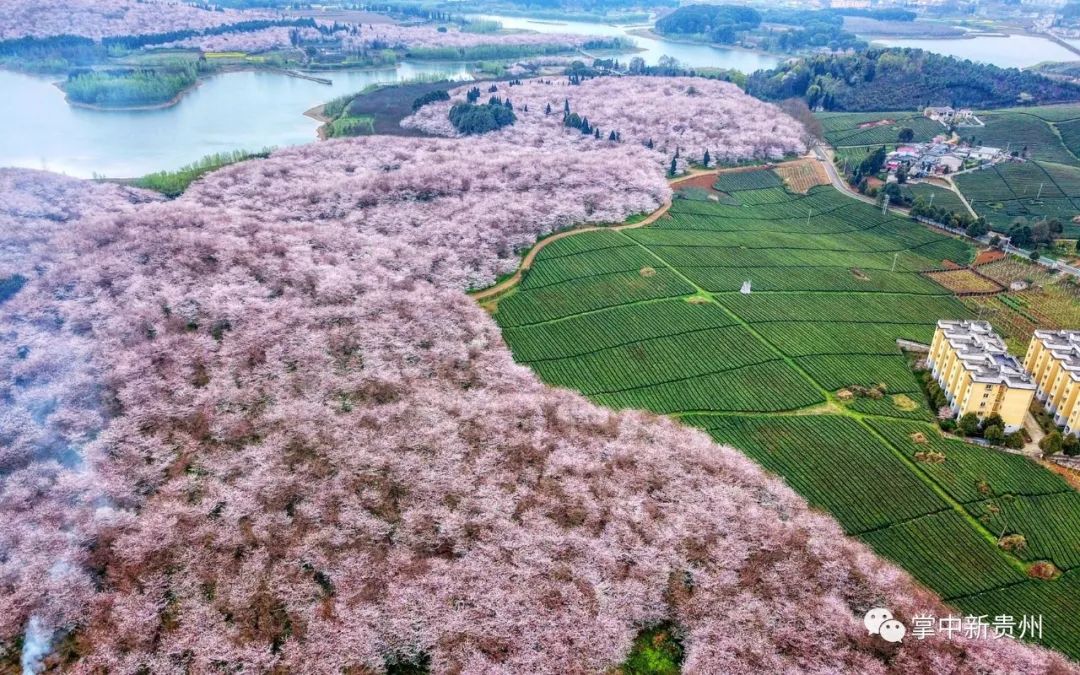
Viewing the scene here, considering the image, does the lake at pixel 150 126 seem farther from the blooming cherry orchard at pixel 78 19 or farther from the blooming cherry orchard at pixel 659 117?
the blooming cherry orchard at pixel 659 117

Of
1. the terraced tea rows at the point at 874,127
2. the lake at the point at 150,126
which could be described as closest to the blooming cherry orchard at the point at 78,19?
the lake at the point at 150,126

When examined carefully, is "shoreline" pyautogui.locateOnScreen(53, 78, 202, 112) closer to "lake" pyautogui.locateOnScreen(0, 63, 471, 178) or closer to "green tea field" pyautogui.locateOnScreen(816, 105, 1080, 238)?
"lake" pyautogui.locateOnScreen(0, 63, 471, 178)

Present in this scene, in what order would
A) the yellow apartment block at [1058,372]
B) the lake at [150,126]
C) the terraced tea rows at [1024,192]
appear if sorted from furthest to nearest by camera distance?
the lake at [150,126] → the terraced tea rows at [1024,192] → the yellow apartment block at [1058,372]

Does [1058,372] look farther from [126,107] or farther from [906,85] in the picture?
[126,107]

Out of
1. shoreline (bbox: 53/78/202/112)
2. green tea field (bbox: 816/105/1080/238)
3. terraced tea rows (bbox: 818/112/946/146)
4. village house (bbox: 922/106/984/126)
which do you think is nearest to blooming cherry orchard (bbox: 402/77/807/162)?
terraced tea rows (bbox: 818/112/946/146)

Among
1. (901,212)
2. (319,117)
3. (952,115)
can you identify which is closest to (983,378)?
(901,212)

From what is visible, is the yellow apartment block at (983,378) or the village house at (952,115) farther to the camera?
the village house at (952,115)
